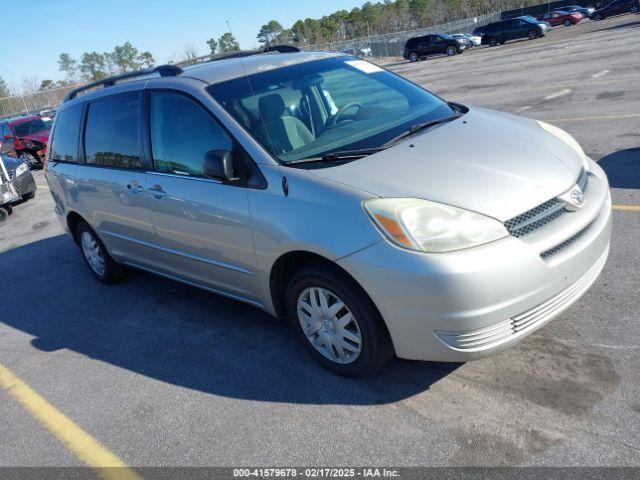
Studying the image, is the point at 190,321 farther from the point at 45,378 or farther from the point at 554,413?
the point at 554,413

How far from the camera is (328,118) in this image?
3.97 metres

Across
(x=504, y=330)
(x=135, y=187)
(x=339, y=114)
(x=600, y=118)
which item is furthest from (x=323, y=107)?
(x=600, y=118)

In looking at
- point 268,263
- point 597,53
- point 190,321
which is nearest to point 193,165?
point 268,263

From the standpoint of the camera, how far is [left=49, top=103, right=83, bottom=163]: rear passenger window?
17.9ft

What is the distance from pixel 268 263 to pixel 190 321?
146 centimetres

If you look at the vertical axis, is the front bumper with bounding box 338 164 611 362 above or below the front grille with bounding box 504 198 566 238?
below

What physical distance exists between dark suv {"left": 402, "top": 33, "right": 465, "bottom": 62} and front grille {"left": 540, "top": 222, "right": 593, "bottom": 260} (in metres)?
36.6

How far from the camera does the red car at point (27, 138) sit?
17.0m

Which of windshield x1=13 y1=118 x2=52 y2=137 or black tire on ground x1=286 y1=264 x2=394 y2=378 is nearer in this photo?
black tire on ground x1=286 y1=264 x2=394 y2=378

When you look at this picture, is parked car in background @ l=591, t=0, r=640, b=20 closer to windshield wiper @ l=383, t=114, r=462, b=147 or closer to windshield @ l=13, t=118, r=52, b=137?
windshield @ l=13, t=118, r=52, b=137

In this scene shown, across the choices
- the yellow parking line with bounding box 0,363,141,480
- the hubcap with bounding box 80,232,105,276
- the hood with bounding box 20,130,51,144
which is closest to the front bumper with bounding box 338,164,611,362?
the yellow parking line with bounding box 0,363,141,480

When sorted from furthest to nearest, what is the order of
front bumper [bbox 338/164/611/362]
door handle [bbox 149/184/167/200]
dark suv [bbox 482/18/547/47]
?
dark suv [bbox 482/18/547/47], door handle [bbox 149/184/167/200], front bumper [bbox 338/164/611/362]

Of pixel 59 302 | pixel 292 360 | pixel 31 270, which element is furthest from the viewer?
pixel 31 270

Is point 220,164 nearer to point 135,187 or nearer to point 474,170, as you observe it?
point 135,187
